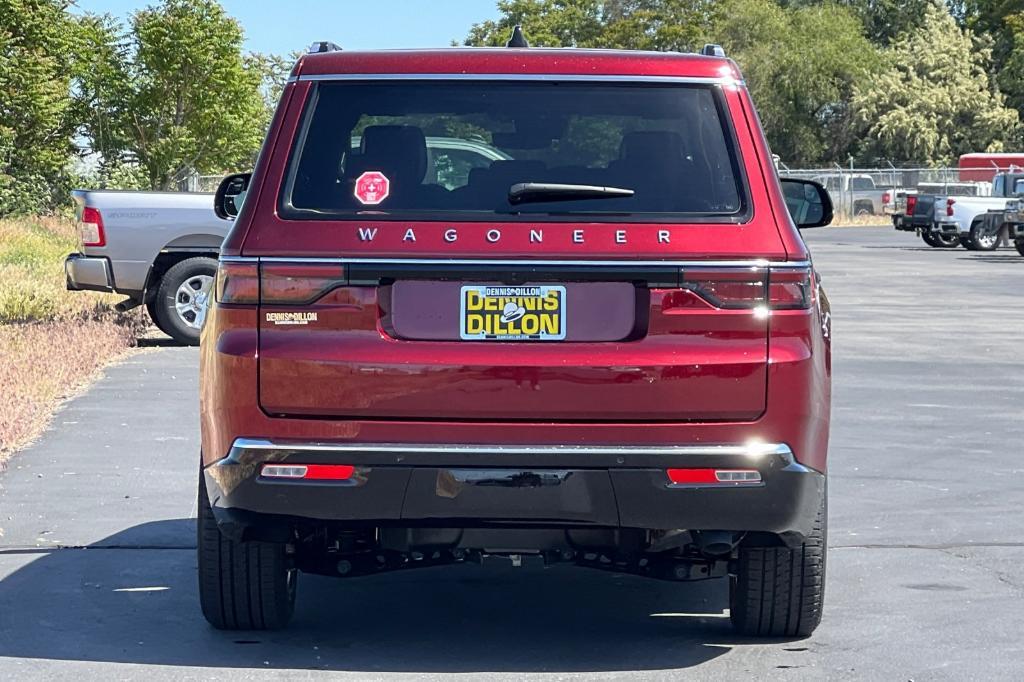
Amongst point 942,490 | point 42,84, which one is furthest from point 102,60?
point 942,490

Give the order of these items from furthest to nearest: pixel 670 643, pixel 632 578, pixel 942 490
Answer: pixel 942 490
pixel 632 578
pixel 670 643

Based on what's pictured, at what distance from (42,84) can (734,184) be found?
35.0 m

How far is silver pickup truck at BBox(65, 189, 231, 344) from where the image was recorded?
52.0 ft

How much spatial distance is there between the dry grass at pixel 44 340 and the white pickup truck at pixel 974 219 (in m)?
20.5

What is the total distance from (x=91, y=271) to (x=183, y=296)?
0.84m

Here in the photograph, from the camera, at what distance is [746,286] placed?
201 inches

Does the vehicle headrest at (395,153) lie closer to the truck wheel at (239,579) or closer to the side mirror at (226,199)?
the truck wheel at (239,579)

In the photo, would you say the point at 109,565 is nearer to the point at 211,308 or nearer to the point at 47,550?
the point at 47,550

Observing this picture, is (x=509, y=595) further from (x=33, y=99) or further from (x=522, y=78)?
(x=33, y=99)

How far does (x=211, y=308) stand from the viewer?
211 inches

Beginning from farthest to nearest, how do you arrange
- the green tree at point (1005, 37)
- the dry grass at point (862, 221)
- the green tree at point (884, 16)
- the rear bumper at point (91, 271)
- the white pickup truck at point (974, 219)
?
the green tree at point (884, 16)
the green tree at point (1005, 37)
the dry grass at point (862, 221)
the white pickup truck at point (974, 219)
the rear bumper at point (91, 271)

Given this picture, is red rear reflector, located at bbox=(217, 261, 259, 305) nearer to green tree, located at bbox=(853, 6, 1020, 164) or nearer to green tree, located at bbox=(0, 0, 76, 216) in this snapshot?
green tree, located at bbox=(0, 0, 76, 216)

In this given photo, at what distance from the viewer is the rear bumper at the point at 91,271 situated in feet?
51.8

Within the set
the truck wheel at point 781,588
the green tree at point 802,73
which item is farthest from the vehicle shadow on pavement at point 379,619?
the green tree at point 802,73
